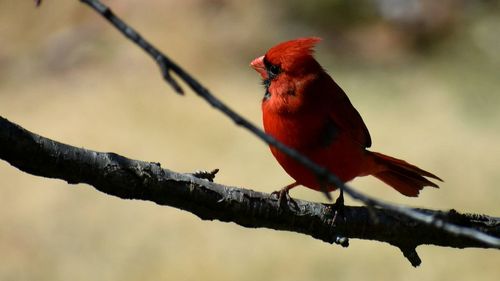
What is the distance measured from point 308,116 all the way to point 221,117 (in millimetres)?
3665

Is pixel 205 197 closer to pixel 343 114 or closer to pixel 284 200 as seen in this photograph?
pixel 284 200

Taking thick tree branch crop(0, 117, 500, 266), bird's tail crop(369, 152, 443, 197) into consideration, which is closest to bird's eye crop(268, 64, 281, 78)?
bird's tail crop(369, 152, 443, 197)

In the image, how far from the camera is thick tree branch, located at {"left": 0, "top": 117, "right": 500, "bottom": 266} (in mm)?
2211

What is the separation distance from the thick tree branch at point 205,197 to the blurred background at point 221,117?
2.75 m

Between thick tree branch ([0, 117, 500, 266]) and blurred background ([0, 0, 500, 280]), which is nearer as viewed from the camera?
thick tree branch ([0, 117, 500, 266])

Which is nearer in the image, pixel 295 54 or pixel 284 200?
pixel 284 200

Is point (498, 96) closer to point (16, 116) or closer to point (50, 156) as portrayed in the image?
point (16, 116)

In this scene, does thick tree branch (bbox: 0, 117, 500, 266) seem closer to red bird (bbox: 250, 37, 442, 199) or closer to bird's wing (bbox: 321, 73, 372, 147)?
red bird (bbox: 250, 37, 442, 199)

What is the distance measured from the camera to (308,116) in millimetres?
3242

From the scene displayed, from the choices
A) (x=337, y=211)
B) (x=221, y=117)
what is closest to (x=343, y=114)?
(x=337, y=211)

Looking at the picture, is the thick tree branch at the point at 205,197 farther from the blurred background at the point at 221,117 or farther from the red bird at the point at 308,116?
the blurred background at the point at 221,117

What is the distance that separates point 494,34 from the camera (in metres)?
7.54

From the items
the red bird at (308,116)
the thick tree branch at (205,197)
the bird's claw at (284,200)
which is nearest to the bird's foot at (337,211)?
the thick tree branch at (205,197)

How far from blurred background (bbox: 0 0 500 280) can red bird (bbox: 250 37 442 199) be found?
7.49 feet
